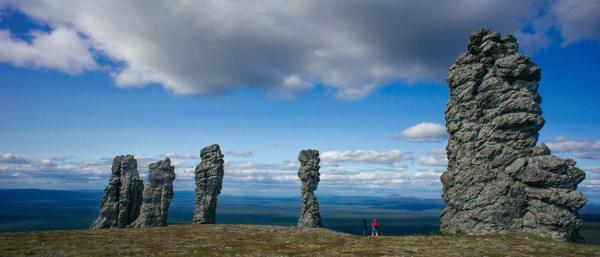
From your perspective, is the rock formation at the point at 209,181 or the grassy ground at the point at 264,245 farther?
the rock formation at the point at 209,181

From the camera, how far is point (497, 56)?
56.2m

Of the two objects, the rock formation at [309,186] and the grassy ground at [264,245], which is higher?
the rock formation at [309,186]

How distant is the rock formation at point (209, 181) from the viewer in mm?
77188

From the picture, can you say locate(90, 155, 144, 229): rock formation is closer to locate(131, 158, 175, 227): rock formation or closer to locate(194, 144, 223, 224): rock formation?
locate(131, 158, 175, 227): rock formation

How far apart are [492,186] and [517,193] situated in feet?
10.2

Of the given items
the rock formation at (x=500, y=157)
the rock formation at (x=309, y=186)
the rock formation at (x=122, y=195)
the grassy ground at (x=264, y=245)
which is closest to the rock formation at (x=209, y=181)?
the rock formation at (x=122, y=195)

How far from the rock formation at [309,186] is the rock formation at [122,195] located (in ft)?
105

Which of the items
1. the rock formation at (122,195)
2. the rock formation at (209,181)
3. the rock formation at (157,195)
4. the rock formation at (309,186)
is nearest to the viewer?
the rock formation at (157,195)

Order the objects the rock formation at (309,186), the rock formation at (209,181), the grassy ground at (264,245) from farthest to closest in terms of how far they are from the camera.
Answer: the rock formation at (209,181)
the rock formation at (309,186)
the grassy ground at (264,245)

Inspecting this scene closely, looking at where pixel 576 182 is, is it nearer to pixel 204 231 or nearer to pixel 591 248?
pixel 591 248

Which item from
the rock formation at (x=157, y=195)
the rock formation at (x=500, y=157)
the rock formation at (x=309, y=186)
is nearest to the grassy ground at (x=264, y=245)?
the rock formation at (x=500, y=157)

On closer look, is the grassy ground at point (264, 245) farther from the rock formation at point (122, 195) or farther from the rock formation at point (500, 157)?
the rock formation at point (122, 195)

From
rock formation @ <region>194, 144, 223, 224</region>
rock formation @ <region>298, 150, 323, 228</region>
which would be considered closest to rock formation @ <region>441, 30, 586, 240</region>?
rock formation @ <region>298, 150, 323, 228</region>

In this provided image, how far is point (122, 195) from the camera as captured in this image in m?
70.1
